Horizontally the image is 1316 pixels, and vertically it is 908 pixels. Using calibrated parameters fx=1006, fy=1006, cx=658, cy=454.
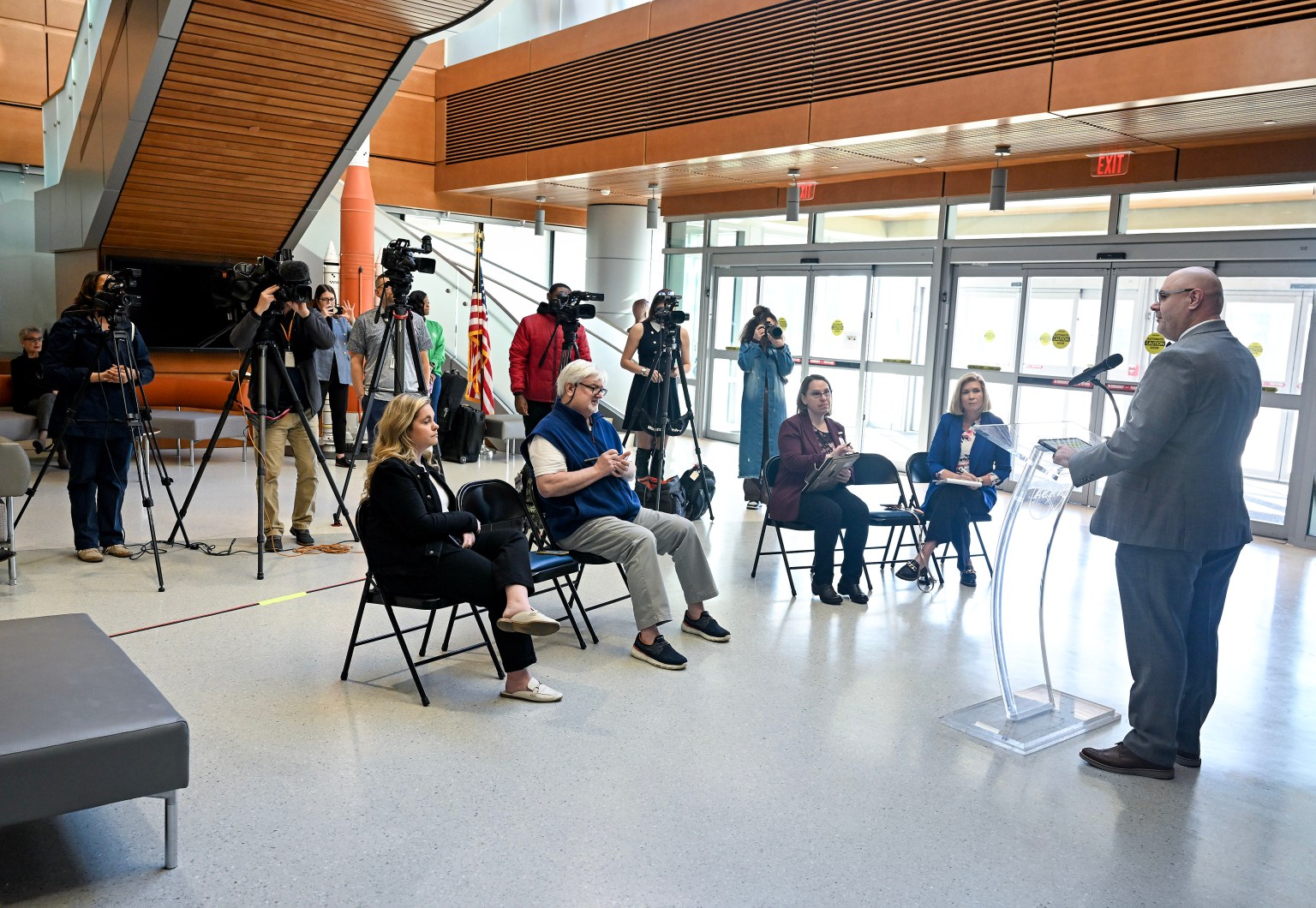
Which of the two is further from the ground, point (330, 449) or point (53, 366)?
point (53, 366)

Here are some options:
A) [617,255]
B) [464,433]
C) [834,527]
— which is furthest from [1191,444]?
[617,255]

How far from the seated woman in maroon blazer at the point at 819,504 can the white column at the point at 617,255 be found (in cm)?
772

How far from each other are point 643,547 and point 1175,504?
2.07 metres

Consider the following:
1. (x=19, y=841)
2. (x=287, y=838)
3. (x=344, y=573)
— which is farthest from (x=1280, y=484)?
(x=19, y=841)

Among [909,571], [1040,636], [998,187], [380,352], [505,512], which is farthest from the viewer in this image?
[998,187]

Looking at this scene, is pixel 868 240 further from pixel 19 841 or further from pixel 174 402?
pixel 19 841

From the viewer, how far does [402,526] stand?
3.74m

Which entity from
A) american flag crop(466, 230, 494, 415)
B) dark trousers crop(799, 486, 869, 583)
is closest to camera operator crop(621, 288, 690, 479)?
dark trousers crop(799, 486, 869, 583)

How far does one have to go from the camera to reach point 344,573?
5.69m

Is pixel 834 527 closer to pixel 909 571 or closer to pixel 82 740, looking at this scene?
pixel 909 571

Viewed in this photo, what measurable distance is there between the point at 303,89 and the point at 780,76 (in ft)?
12.6

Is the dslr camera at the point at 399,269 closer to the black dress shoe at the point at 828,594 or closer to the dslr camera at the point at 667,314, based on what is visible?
the dslr camera at the point at 667,314

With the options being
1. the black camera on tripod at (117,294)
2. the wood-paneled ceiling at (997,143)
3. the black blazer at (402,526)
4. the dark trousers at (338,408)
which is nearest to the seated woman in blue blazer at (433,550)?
the black blazer at (402,526)

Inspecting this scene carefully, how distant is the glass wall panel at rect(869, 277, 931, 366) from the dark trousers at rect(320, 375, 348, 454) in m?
5.60
